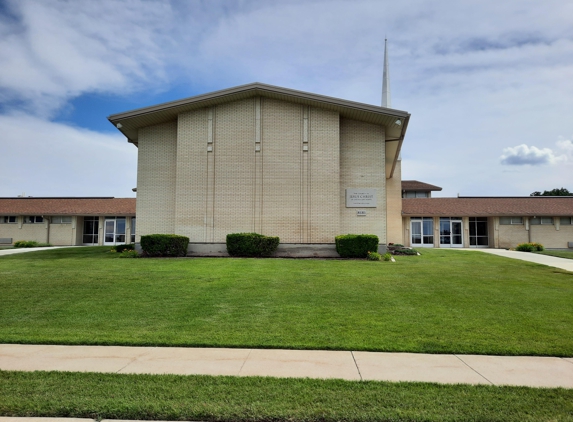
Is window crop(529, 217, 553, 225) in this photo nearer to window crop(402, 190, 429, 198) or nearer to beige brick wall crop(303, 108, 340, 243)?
window crop(402, 190, 429, 198)

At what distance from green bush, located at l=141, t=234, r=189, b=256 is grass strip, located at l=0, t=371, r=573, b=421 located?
44.5 ft

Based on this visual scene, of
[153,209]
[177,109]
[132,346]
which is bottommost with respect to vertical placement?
[132,346]

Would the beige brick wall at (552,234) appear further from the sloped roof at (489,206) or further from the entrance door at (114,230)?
the entrance door at (114,230)

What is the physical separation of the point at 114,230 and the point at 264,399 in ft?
110

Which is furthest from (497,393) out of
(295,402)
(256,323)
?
(256,323)

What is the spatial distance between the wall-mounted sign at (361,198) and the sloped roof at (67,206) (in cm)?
2047

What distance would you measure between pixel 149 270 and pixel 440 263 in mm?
11359

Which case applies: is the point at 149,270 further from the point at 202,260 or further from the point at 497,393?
the point at 497,393

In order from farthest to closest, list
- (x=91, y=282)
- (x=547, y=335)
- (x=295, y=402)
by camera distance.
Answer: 1. (x=91, y=282)
2. (x=547, y=335)
3. (x=295, y=402)

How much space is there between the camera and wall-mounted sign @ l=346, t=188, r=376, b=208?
19.7m

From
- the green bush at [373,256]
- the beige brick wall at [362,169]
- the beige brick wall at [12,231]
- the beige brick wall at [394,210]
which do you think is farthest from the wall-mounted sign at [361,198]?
the beige brick wall at [12,231]

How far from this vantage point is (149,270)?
Result: 13953 millimetres

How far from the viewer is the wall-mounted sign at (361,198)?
64.5ft

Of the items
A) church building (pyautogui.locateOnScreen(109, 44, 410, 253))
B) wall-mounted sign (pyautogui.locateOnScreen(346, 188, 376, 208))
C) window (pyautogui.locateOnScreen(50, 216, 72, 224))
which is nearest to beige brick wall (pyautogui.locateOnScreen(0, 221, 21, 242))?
window (pyautogui.locateOnScreen(50, 216, 72, 224))
